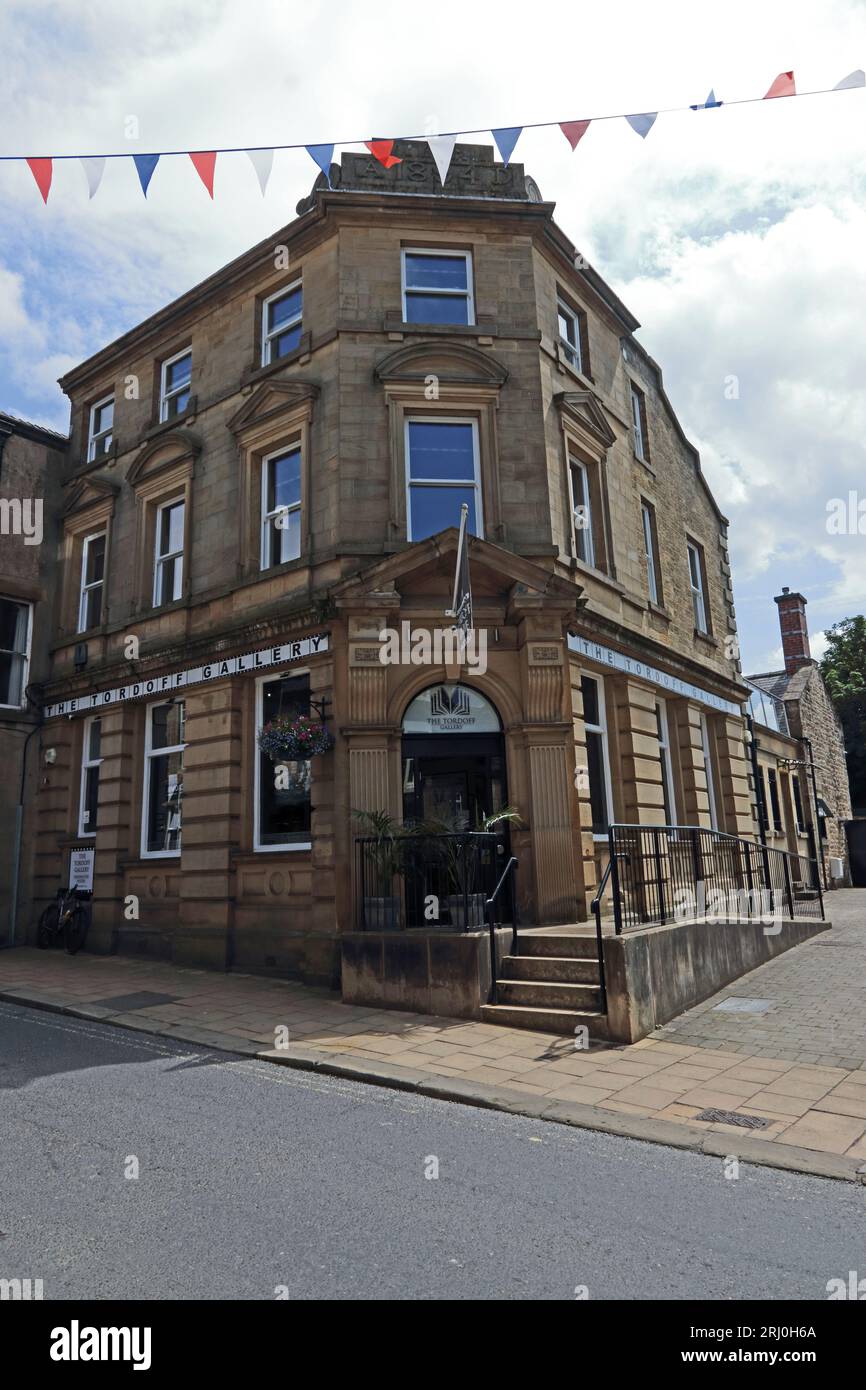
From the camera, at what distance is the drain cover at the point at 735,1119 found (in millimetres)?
5519

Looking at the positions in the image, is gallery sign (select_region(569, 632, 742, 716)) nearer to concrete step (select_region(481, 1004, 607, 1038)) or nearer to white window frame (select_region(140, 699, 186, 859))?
concrete step (select_region(481, 1004, 607, 1038))

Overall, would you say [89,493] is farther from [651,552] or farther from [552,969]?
[552,969]

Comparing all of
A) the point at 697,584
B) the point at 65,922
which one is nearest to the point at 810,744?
the point at 697,584

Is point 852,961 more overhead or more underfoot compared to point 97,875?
more underfoot

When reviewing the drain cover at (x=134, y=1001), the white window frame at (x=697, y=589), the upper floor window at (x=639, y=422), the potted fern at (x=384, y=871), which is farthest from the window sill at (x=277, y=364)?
the drain cover at (x=134, y=1001)

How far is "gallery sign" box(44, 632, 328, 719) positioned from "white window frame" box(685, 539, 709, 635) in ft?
30.7

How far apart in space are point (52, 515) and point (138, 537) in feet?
10.9

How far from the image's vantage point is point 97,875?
47.4ft

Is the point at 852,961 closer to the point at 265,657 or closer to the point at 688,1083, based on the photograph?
the point at 688,1083

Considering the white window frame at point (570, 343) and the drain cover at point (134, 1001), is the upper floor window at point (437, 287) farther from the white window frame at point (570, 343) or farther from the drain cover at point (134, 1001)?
the drain cover at point (134, 1001)

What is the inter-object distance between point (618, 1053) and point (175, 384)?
14143mm

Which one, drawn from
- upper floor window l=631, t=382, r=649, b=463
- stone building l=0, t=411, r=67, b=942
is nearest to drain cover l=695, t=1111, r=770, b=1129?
upper floor window l=631, t=382, r=649, b=463

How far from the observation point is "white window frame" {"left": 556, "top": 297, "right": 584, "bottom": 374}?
46.6 feet
